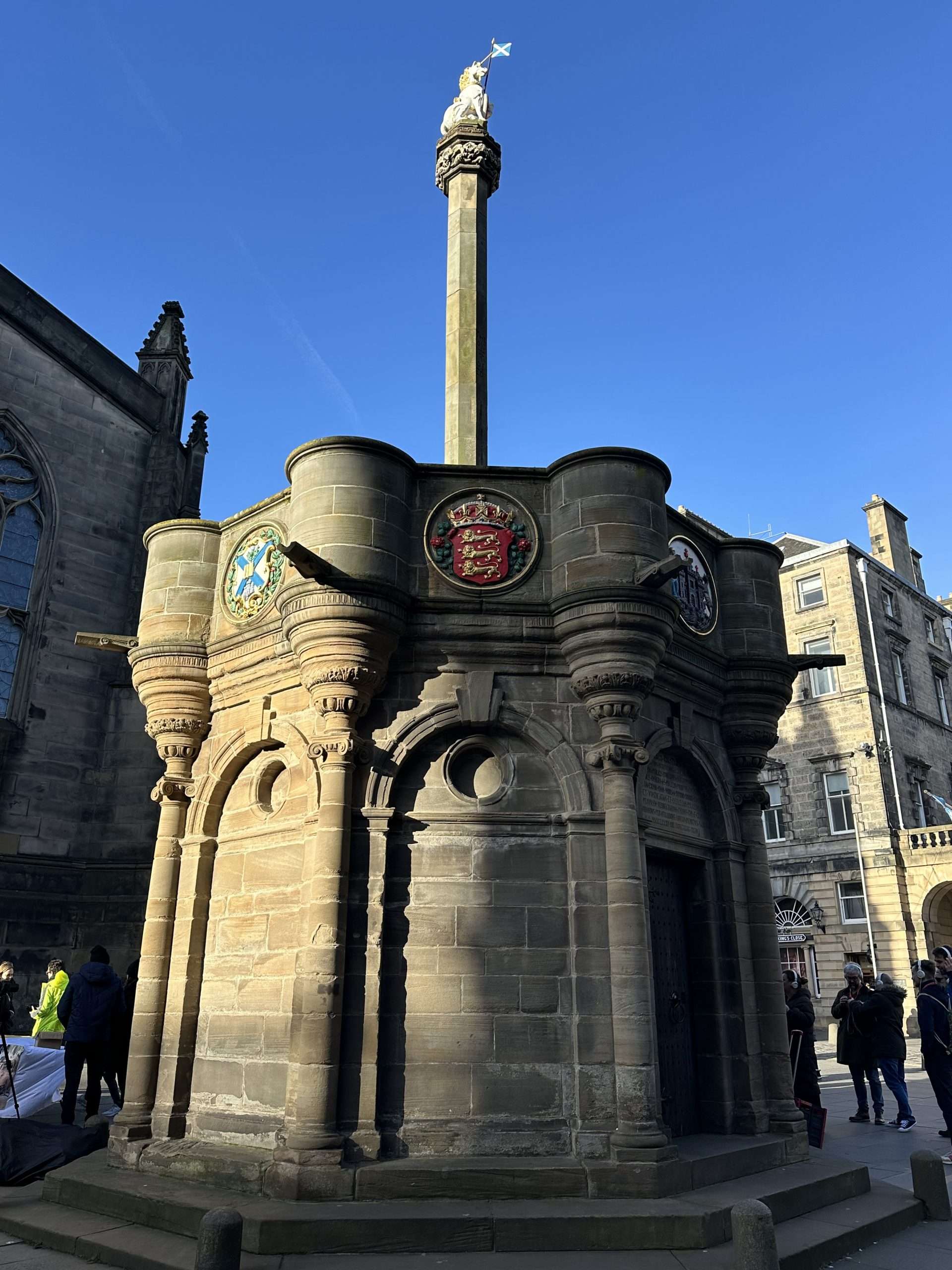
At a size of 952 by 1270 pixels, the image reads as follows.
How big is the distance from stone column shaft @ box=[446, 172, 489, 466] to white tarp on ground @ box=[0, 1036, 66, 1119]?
8154mm

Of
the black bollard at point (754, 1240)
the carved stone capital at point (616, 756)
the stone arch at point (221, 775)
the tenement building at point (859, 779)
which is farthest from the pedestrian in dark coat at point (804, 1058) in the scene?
the tenement building at point (859, 779)

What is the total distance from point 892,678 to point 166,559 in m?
36.3

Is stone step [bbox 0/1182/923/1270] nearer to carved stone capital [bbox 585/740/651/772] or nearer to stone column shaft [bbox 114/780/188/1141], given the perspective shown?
stone column shaft [bbox 114/780/188/1141]

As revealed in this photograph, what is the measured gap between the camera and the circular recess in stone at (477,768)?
347 inches

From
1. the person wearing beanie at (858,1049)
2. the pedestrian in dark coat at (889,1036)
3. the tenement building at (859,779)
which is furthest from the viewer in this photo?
the tenement building at (859,779)

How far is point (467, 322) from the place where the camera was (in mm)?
12297

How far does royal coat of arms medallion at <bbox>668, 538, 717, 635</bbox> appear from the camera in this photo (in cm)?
1020

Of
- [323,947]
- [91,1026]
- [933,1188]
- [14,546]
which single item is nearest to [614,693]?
[323,947]

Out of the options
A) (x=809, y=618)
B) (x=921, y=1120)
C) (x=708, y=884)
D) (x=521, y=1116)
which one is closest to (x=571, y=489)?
(x=708, y=884)

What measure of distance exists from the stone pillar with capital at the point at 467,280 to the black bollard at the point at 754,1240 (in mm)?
8111

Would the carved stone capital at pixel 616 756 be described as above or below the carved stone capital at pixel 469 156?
below

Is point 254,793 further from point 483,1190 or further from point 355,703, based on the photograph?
point 483,1190

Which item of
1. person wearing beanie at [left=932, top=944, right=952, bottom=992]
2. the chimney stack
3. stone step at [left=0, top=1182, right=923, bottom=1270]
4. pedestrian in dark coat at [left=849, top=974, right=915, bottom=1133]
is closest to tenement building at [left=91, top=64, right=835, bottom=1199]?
stone step at [left=0, top=1182, right=923, bottom=1270]

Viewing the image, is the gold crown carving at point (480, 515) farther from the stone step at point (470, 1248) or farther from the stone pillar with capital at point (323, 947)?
the stone step at point (470, 1248)
